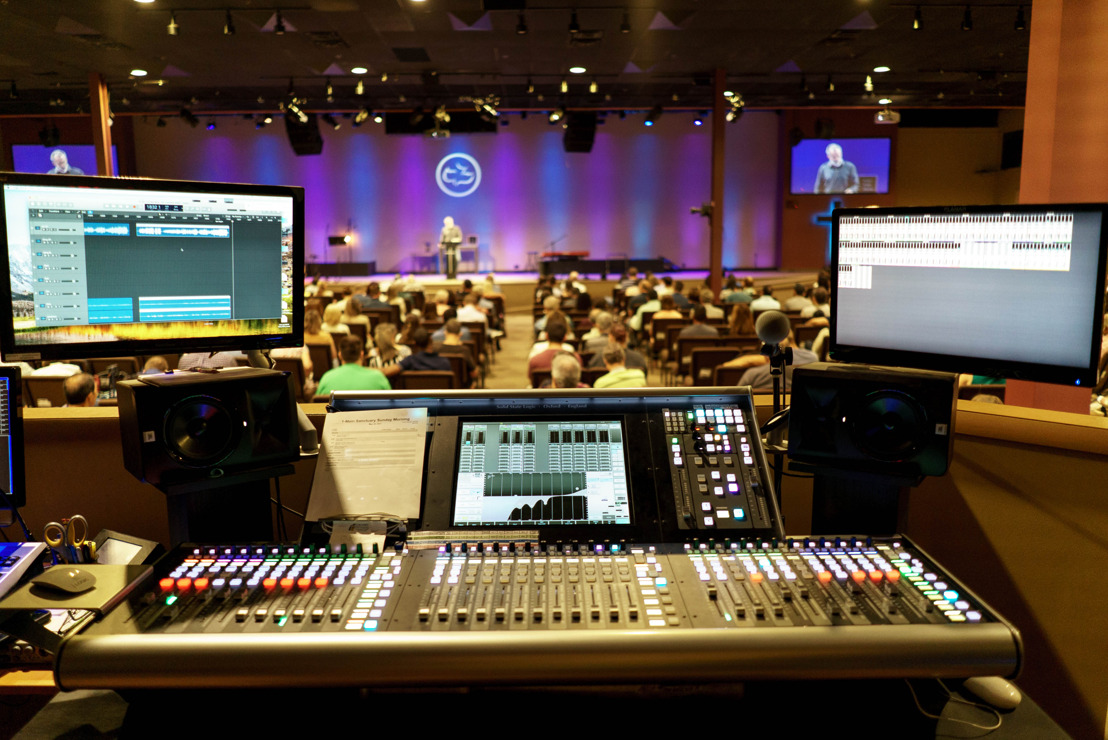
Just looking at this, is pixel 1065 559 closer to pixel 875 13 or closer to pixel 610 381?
pixel 610 381

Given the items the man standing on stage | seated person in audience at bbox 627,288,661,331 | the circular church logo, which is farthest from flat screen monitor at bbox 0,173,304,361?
the circular church logo

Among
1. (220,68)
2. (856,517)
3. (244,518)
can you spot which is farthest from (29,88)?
(856,517)

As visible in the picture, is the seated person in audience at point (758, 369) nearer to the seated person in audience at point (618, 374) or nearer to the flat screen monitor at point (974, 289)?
the seated person in audience at point (618, 374)

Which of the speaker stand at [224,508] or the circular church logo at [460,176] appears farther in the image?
the circular church logo at [460,176]

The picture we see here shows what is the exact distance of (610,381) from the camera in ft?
13.5

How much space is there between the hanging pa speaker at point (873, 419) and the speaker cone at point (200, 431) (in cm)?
113

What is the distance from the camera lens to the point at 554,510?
4.98 ft

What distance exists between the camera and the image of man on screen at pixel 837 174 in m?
17.1

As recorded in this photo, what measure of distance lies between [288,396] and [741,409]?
94 centimetres

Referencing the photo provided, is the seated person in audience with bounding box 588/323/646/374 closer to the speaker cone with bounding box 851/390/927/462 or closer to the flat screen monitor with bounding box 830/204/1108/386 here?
the flat screen monitor with bounding box 830/204/1108/386

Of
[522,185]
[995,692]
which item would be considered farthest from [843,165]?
[995,692]

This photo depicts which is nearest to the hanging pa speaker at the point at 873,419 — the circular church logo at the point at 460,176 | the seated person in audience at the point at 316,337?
the seated person in audience at the point at 316,337

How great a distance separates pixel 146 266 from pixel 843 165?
17737 millimetres

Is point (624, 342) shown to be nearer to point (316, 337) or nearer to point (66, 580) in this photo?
point (316, 337)
